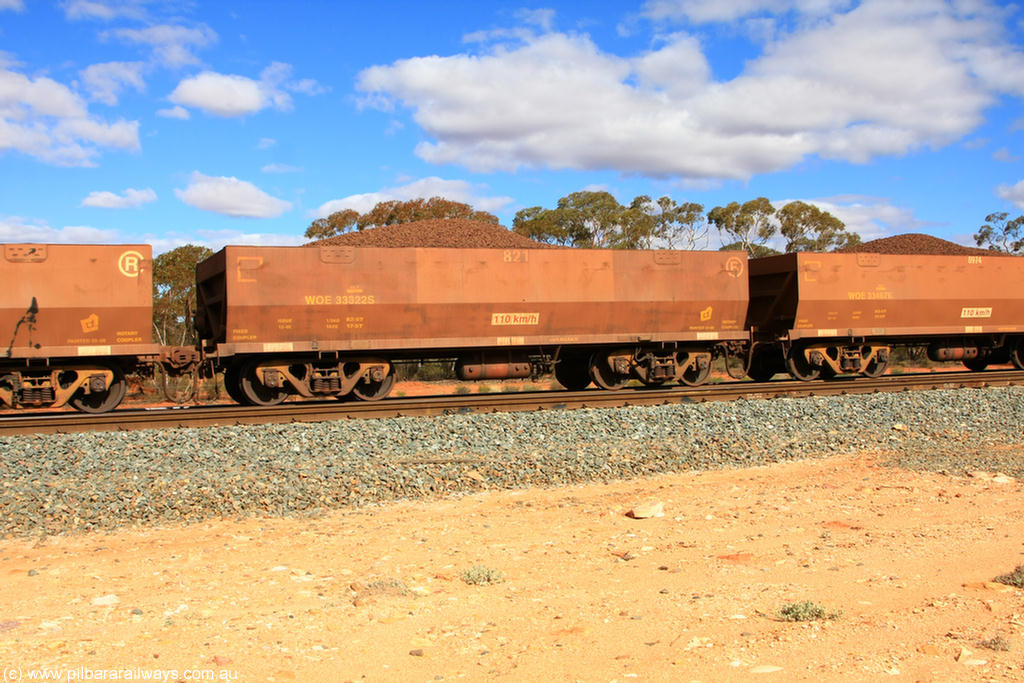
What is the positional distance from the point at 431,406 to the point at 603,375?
470 centimetres

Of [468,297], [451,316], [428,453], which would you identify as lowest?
[428,453]

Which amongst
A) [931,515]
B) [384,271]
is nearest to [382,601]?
[931,515]

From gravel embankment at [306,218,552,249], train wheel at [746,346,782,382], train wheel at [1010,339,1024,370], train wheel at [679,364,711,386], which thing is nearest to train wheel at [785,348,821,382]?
train wheel at [746,346,782,382]

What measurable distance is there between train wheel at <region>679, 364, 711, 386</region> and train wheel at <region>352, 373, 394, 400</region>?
6.01 meters

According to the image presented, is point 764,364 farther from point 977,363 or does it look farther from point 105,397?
point 105,397

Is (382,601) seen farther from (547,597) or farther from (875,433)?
(875,433)

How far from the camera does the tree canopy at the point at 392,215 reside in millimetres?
52500

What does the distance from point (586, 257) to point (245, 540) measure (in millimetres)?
10033

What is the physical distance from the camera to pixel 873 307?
18078mm

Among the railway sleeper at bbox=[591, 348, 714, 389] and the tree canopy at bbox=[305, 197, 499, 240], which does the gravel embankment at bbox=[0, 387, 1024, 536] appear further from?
the tree canopy at bbox=[305, 197, 499, 240]

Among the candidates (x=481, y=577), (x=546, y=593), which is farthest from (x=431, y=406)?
(x=546, y=593)

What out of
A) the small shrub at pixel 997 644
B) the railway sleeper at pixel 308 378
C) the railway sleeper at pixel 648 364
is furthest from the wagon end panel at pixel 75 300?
the small shrub at pixel 997 644

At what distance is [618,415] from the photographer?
11.8 metres

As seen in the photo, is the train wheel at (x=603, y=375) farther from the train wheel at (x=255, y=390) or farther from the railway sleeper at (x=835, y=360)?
the train wheel at (x=255, y=390)
